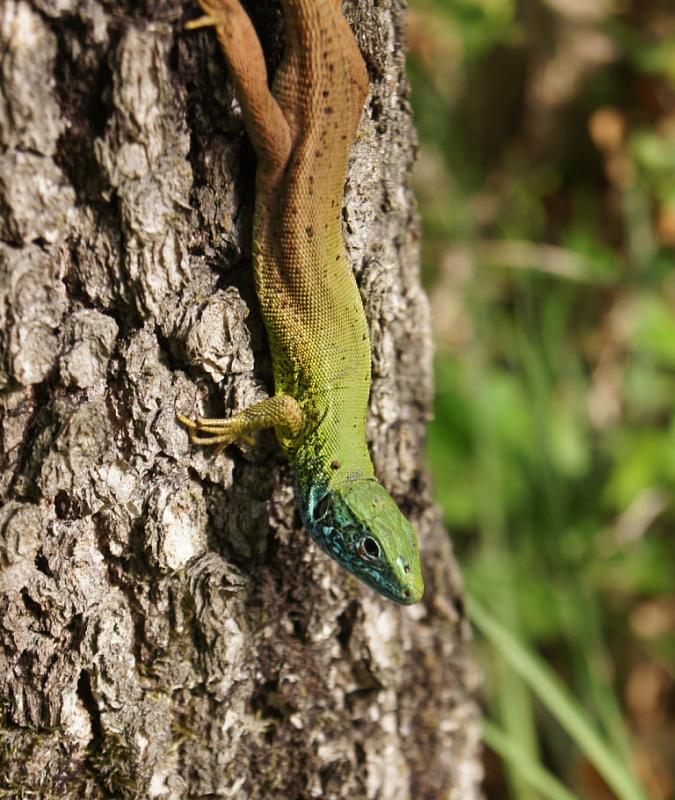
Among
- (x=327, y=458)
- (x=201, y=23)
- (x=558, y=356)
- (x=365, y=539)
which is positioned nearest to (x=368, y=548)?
(x=365, y=539)

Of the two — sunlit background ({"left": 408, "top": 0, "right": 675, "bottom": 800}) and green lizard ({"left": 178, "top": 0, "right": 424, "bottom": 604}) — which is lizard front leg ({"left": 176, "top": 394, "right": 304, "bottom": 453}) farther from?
sunlit background ({"left": 408, "top": 0, "right": 675, "bottom": 800})

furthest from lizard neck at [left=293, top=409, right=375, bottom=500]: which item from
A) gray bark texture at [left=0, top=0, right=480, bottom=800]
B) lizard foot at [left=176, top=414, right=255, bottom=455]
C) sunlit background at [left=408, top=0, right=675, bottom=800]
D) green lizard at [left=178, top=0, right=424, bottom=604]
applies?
sunlit background at [left=408, top=0, right=675, bottom=800]

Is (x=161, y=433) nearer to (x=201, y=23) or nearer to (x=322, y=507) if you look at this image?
(x=322, y=507)

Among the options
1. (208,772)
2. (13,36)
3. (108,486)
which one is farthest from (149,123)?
(208,772)

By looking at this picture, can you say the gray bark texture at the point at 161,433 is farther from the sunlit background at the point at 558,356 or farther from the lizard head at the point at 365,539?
the sunlit background at the point at 558,356

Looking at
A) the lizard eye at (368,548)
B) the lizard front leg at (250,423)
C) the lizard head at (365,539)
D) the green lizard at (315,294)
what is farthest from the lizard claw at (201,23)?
the lizard eye at (368,548)

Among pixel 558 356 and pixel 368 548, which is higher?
pixel 558 356
